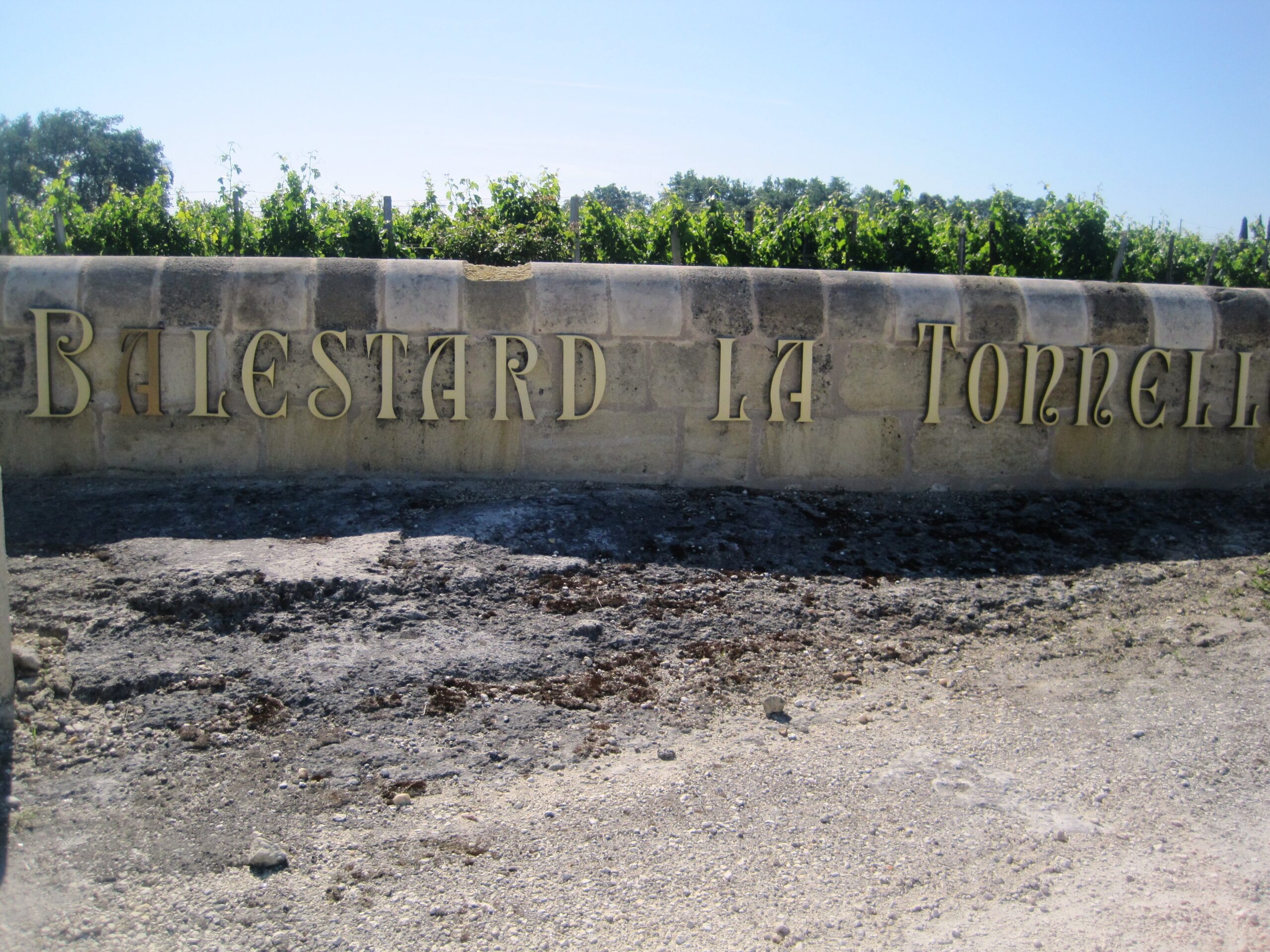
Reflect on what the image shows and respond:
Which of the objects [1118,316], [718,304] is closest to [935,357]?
[1118,316]

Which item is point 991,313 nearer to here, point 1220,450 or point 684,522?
point 1220,450

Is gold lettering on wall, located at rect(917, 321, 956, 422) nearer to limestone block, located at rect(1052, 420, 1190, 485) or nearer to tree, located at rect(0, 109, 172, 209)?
limestone block, located at rect(1052, 420, 1190, 485)

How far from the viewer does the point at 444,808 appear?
2.51 meters

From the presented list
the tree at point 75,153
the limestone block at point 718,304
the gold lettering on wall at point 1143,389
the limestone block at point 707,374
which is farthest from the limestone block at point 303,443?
the tree at point 75,153

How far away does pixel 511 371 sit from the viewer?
4633 millimetres

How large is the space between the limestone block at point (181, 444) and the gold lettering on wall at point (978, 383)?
3.40 metres

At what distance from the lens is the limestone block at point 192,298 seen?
4469 millimetres

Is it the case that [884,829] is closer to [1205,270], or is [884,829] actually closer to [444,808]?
[444,808]

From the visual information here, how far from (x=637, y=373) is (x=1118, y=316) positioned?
95.6 inches

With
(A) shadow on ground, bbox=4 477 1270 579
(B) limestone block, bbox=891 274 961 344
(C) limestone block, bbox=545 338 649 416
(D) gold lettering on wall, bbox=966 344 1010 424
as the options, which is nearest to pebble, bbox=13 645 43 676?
(A) shadow on ground, bbox=4 477 1270 579

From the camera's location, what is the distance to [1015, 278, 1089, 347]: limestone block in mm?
4906

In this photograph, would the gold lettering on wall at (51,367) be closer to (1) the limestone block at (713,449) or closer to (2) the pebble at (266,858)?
(1) the limestone block at (713,449)

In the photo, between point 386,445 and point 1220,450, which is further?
Answer: point 1220,450

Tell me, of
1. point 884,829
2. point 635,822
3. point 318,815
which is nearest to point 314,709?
point 318,815
